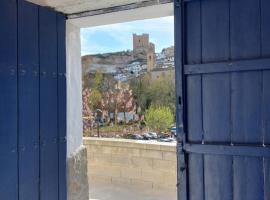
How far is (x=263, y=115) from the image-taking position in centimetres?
190

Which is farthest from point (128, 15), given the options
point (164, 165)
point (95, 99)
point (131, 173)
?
point (95, 99)

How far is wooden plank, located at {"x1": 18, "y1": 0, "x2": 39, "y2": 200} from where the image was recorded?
210 centimetres

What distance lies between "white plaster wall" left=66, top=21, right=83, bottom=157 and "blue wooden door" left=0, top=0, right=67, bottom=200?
0.13m

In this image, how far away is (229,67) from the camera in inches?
77.7

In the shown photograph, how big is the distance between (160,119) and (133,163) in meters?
1.55

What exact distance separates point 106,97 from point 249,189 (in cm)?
512

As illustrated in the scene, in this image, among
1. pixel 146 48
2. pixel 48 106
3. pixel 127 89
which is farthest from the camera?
pixel 146 48

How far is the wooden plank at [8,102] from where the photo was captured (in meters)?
1.96

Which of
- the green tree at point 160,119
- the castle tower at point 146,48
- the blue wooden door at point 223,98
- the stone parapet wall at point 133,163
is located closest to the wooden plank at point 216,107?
the blue wooden door at point 223,98

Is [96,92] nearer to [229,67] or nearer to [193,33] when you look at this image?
[193,33]

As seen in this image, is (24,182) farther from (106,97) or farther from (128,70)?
(128,70)

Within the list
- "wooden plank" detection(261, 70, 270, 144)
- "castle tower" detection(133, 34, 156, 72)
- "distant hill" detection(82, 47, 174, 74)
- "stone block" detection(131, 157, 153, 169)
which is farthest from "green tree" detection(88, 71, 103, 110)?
"wooden plank" detection(261, 70, 270, 144)

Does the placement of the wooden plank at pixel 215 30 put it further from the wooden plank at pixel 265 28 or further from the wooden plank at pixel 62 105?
the wooden plank at pixel 62 105

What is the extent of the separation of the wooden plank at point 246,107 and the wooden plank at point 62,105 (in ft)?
3.94
